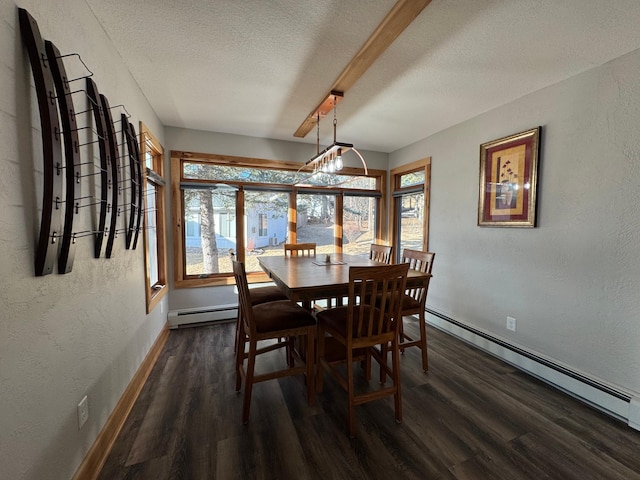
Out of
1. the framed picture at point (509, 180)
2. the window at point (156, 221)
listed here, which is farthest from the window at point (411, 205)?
the window at point (156, 221)

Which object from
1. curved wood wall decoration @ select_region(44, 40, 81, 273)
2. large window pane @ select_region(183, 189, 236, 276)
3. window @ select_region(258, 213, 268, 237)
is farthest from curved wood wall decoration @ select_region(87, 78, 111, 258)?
window @ select_region(258, 213, 268, 237)

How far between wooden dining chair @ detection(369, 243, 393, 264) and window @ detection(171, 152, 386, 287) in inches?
41.1

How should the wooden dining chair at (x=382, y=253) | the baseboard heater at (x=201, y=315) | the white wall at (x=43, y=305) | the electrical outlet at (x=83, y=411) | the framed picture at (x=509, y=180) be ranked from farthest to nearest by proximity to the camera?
the baseboard heater at (x=201, y=315) < the wooden dining chair at (x=382, y=253) < the framed picture at (x=509, y=180) < the electrical outlet at (x=83, y=411) < the white wall at (x=43, y=305)

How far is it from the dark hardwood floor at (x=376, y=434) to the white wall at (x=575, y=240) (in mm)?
447

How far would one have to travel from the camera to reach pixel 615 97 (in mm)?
1871

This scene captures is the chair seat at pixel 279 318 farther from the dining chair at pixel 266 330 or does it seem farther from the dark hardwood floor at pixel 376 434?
the dark hardwood floor at pixel 376 434

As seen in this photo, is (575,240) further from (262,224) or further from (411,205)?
(262,224)

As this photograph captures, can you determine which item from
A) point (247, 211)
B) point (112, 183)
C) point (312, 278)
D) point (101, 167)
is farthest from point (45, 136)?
point (247, 211)

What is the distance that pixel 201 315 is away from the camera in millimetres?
3441

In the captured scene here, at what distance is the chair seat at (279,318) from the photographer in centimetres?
184

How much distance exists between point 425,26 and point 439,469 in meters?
2.44

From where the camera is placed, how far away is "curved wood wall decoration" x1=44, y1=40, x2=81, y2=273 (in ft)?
3.61

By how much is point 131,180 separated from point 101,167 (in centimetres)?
45

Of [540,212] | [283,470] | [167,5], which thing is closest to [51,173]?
[167,5]
